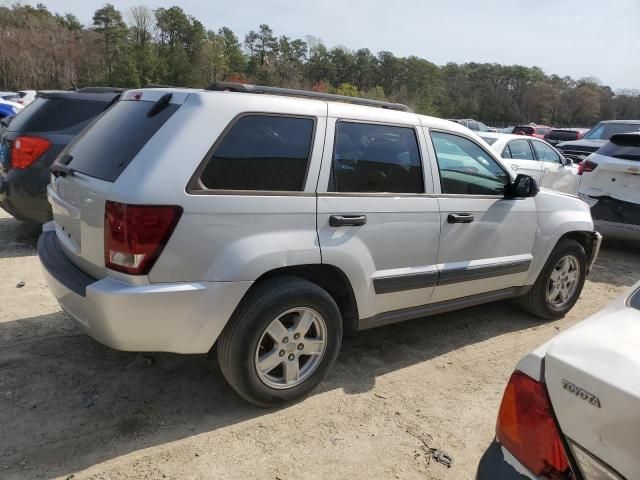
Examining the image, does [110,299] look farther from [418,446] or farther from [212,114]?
[418,446]

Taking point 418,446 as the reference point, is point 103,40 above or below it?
above

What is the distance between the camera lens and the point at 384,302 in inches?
132

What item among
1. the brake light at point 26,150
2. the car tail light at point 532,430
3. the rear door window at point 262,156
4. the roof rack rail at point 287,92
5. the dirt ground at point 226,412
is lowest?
the dirt ground at point 226,412

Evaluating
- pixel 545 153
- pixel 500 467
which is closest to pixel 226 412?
pixel 500 467

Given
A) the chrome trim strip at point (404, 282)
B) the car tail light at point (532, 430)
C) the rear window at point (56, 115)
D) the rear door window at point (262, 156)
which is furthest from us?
the rear window at point (56, 115)

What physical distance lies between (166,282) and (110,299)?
0.90 ft

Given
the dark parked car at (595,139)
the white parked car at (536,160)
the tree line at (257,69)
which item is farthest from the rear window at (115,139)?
the tree line at (257,69)

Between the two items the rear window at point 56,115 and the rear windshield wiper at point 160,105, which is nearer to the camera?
the rear windshield wiper at point 160,105

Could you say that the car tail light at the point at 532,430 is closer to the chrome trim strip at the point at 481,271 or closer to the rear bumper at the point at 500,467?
the rear bumper at the point at 500,467

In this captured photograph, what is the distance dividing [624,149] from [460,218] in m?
4.91

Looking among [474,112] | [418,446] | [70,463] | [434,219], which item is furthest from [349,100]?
[474,112]

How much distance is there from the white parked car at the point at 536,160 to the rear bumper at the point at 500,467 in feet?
25.3

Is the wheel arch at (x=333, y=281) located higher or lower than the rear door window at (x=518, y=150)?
lower

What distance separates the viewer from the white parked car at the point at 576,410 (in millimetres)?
1265
